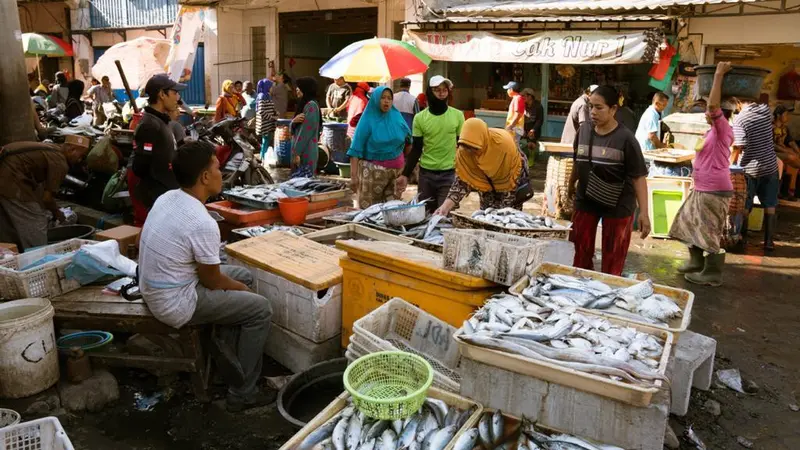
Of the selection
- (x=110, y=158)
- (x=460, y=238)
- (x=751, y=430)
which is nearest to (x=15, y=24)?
(x=110, y=158)

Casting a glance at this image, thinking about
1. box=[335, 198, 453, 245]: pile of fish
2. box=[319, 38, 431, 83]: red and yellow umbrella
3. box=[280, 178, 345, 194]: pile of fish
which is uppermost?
box=[319, 38, 431, 83]: red and yellow umbrella

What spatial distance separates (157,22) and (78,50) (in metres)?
5.02

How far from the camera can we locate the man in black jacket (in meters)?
5.67

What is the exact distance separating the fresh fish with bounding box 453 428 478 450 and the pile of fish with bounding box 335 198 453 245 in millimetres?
2227

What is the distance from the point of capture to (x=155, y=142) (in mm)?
5676

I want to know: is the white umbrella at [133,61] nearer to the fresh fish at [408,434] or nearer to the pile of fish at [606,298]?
the pile of fish at [606,298]

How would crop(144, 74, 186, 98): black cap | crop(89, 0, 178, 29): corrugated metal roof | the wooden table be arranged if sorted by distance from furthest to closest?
1. crop(89, 0, 178, 29): corrugated metal roof
2. crop(144, 74, 186, 98): black cap
3. the wooden table

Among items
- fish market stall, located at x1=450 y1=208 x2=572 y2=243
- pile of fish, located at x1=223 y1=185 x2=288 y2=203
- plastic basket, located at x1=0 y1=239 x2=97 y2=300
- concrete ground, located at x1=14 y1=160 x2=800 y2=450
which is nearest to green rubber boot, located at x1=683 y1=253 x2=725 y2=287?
concrete ground, located at x1=14 y1=160 x2=800 y2=450

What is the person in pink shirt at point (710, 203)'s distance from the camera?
6.73 meters

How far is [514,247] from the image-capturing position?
384cm

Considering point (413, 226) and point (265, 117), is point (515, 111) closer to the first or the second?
point (265, 117)

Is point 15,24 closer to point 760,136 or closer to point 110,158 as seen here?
point 110,158

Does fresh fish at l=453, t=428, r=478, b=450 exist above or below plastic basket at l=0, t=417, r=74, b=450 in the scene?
above

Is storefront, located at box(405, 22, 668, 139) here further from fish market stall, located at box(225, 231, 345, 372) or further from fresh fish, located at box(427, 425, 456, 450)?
fresh fish, located at box(427, 425, 456, 450)
